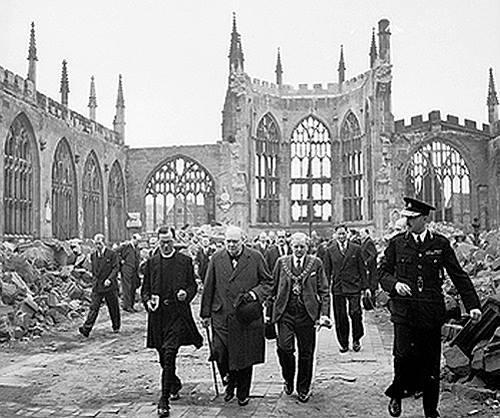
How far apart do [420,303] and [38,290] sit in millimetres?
11374

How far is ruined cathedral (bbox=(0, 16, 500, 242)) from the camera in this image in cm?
3481

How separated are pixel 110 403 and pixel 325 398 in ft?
7.39

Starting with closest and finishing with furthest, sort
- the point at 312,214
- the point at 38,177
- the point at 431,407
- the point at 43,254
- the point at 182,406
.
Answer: the point at 431,407 → the point at 182,406 → the point at 43,254 → the point at 38,177 → the point at 312,214

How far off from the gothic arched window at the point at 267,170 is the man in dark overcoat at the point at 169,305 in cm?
3082

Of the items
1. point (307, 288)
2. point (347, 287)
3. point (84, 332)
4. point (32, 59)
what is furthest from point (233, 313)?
point (32, 59)

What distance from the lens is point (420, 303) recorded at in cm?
614

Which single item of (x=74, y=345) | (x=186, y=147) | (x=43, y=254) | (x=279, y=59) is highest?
(x=279, y=59)

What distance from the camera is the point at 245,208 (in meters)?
36.7

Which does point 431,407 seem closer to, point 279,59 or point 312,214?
point 312,214

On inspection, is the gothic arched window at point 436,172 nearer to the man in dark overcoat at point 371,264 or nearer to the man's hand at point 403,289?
the man in dark overcoat at point 371,264

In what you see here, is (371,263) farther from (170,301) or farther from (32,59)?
(32,59)

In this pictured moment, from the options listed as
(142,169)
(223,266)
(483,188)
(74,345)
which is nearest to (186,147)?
(142,169)

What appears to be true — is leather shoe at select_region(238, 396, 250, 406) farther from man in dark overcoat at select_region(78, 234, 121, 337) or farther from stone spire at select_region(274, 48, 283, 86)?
stone spire at select_region(274, 48, 283, 86)

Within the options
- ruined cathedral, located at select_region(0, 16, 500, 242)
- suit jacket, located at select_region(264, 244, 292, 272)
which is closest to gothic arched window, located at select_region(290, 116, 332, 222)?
ruined cathedral, located at select_region(0, 16, 500, 242)
